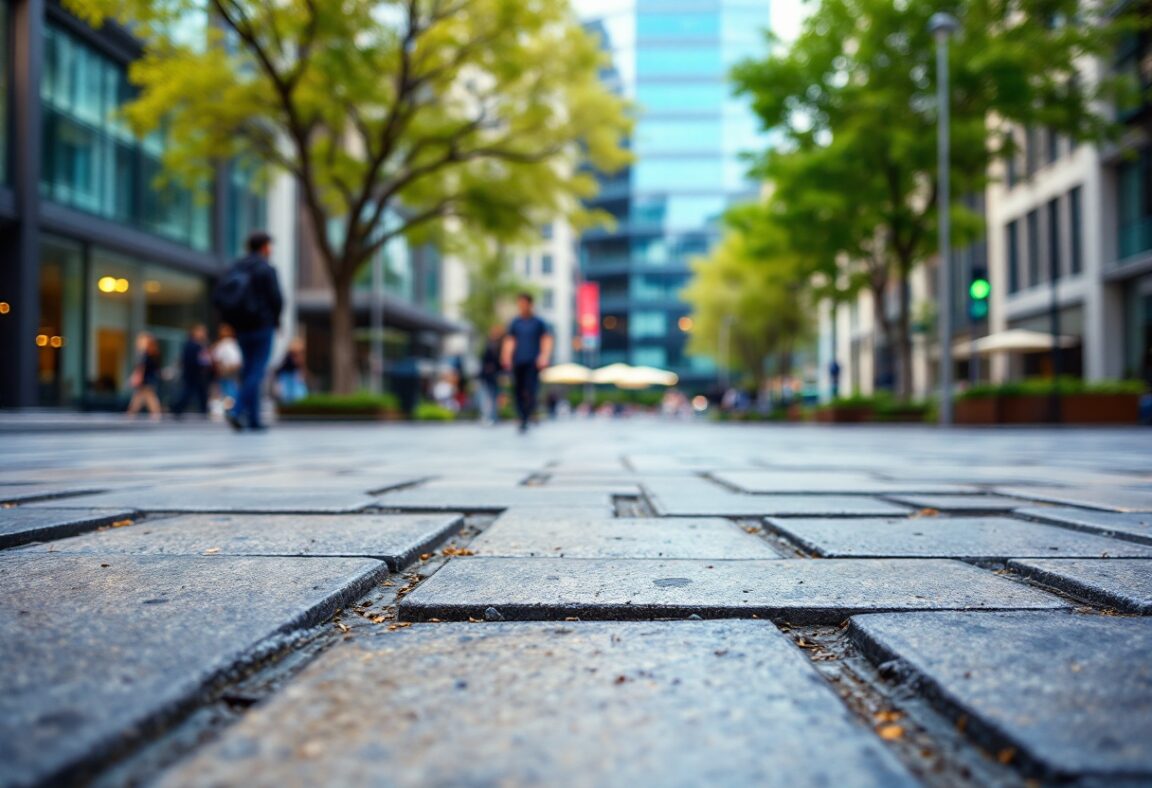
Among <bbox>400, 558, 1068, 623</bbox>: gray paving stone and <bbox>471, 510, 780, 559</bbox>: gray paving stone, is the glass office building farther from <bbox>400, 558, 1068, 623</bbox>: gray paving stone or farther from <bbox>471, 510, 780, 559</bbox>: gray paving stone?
<bbox>400, 558, 1068, 623</bbox>: gray paving stone

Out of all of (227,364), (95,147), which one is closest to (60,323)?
(95,147)

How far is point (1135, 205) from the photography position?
70.5 ft

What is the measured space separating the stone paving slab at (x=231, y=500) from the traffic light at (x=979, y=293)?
1352 cm

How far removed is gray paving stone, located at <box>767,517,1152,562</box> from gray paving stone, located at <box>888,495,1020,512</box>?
0.31m

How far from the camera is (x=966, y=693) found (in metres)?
0.91

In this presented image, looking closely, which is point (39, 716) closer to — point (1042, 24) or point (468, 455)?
point (468, 455)

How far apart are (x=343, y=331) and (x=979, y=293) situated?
470 inches

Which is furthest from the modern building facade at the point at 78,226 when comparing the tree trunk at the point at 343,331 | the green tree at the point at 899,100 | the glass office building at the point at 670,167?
the glass office building at the point at 670,167

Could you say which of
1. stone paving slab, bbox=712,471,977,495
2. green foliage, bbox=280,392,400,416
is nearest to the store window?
green foliage, bbox=280,392,400,416

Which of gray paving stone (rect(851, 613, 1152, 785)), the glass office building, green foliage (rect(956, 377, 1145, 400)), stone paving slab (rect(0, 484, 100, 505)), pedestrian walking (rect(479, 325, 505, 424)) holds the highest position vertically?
the glass office building

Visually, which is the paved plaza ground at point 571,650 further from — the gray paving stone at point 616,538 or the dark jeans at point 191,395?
the dark jeans at point 191,395

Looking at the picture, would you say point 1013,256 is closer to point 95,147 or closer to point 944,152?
point 944,152

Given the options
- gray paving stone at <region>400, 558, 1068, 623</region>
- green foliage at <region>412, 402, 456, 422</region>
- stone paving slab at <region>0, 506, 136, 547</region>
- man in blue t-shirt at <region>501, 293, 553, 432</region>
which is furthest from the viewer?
green foliage at <region>412, 402, 456, 422</region>

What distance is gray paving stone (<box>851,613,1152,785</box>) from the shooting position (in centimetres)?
76
